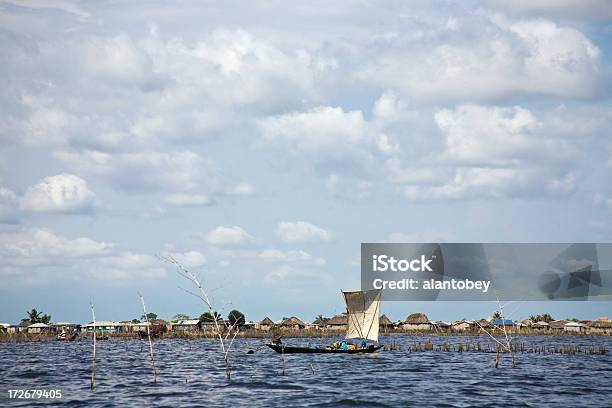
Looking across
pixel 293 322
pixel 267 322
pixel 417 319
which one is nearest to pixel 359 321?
pixel 293 322

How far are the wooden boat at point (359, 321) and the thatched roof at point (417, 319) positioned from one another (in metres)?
81.2

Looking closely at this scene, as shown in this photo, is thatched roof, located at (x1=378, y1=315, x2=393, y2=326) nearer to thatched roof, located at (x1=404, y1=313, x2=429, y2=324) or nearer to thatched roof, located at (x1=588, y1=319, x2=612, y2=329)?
thatched roof, located at (x1=404, y1=313, x2=429, y2=324)

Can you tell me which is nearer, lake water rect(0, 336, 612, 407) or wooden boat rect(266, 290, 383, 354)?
lake water rect(0, 336, 612, 407)

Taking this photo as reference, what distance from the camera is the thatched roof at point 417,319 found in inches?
5738

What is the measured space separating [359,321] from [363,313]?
42.5 inches

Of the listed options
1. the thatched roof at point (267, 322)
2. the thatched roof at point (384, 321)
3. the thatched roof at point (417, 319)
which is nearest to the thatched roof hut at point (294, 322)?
the thatched roof at point (267, 322)

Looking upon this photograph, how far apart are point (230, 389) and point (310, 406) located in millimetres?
7387

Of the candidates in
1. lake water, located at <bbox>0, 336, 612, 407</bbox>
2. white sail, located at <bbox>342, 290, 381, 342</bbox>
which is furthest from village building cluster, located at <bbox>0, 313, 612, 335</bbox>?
lake water, located at <bbox>0, 336, 612, 407</bbox>

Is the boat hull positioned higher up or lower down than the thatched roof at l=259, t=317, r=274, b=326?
lower down

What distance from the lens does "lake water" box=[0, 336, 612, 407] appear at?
121 ft

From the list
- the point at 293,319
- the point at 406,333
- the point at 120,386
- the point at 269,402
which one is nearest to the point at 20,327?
the point at 293,319

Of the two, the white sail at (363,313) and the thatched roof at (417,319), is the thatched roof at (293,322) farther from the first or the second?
the white sail at (363,313)

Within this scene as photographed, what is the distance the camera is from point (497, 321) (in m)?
141

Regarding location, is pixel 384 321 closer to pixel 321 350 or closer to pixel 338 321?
pixel 338 321
